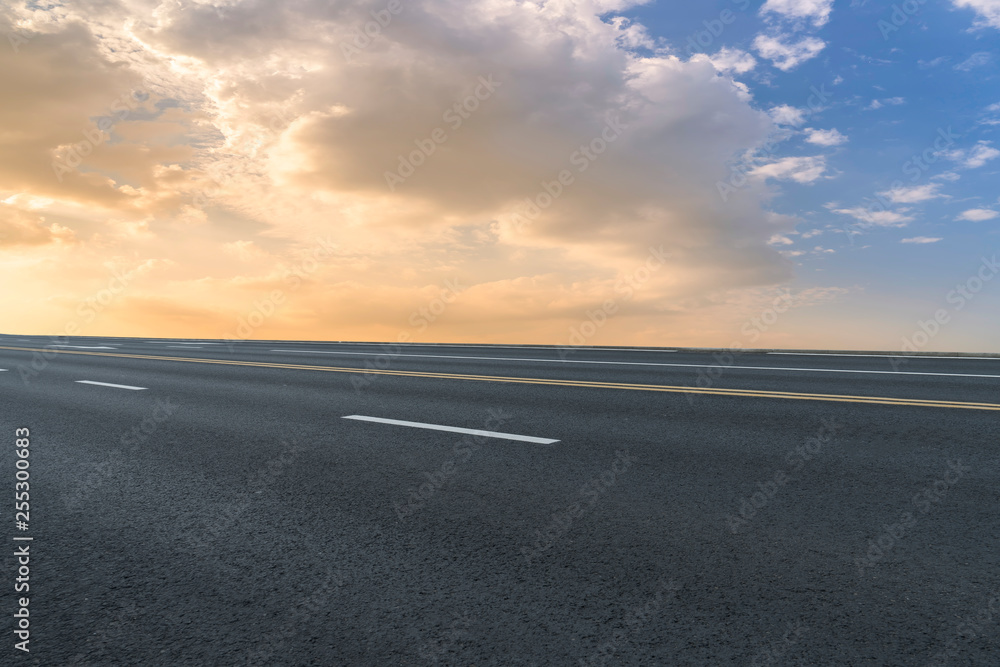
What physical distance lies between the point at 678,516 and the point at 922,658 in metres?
1.73

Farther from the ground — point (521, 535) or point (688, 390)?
point (688, 390)

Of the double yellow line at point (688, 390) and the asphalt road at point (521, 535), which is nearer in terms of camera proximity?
the asphalt road at point (521, 535)

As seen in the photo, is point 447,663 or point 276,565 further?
point 276,565

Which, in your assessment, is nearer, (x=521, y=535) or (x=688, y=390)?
(x=521, y=535)

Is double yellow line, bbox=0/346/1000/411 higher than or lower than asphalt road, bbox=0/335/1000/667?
higher

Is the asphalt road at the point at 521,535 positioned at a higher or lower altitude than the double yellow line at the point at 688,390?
lower

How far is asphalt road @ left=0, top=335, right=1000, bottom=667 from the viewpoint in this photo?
275 centimetres

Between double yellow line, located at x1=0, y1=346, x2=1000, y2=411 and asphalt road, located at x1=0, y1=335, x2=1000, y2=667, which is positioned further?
double yellow line, located at x1=0, y1=346, x2=1000, y2=411

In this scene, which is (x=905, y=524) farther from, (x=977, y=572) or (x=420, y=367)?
(x=420, y=367)

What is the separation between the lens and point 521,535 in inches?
153

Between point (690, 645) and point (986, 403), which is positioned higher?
point (986, 403)

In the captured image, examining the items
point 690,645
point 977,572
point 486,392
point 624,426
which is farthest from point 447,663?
point 486,392

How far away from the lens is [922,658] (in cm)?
257

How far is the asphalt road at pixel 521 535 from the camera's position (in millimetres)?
2748
